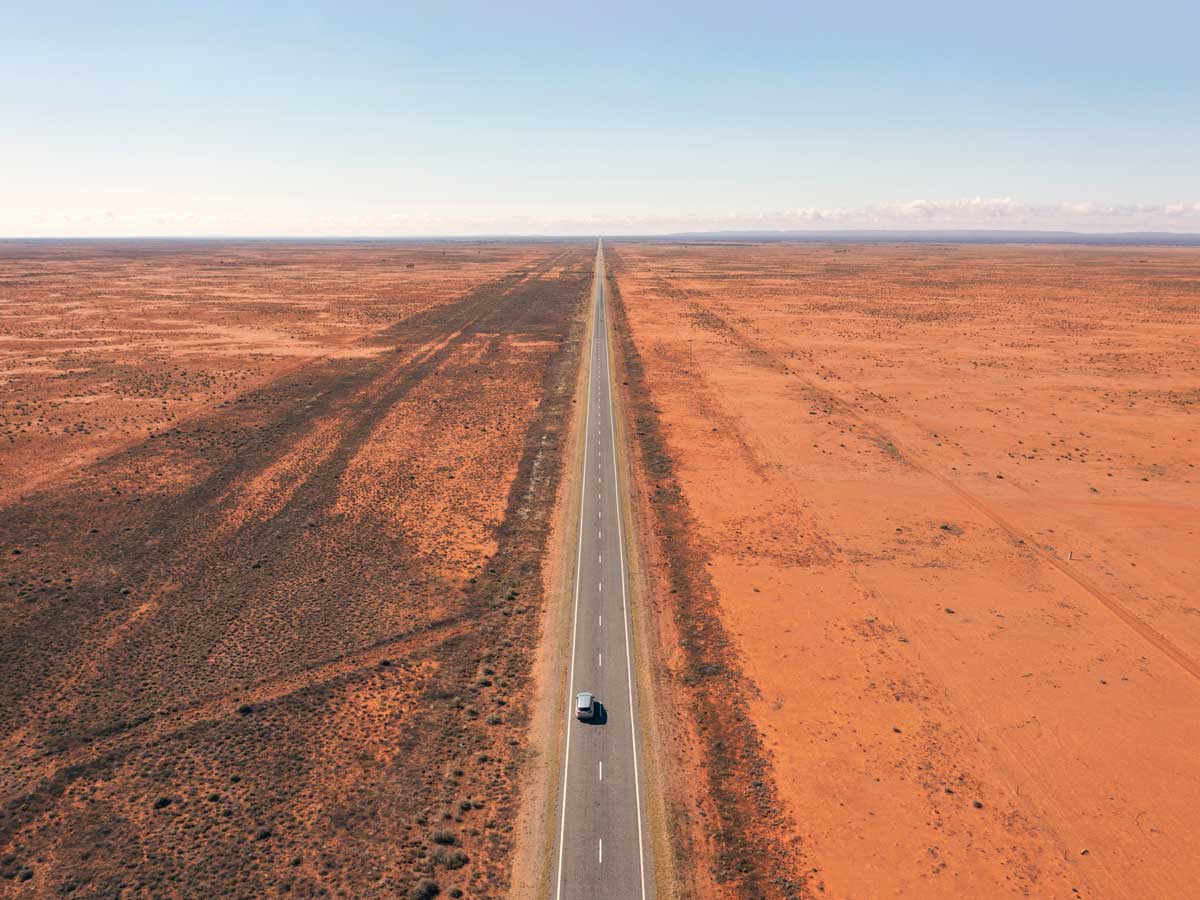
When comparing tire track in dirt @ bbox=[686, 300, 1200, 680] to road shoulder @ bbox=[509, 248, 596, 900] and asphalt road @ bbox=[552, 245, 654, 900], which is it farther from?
road shoulder @ bbox=[509, 248, 596, 900]

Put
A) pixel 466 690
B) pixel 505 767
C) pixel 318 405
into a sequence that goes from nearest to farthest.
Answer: pixel 505 767 → pixel 466 690 → pixel 318 405

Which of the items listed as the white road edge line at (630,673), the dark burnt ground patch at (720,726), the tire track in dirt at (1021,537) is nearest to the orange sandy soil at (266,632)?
the white road edge line at (630,673)

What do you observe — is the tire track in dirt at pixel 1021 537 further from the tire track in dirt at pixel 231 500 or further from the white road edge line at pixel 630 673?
the tire track in dirt at pixel 231 500

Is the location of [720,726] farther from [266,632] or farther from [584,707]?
[266,632]

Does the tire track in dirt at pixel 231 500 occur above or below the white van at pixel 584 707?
above

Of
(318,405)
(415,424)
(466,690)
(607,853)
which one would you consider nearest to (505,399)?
(415,424)

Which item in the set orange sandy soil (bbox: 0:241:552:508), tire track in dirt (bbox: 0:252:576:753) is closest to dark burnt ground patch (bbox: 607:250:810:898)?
tire track in dirt (bbox: 0:252:576:753)

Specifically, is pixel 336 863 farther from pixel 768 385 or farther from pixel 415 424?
pixel 768 385
